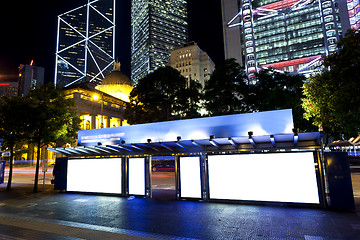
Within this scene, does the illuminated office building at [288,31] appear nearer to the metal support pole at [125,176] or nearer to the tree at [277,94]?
the tree at [277,94]

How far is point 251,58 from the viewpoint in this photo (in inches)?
3890

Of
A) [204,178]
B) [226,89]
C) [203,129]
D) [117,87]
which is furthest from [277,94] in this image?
[117,87]

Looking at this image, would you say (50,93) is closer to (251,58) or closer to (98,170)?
(98,170)

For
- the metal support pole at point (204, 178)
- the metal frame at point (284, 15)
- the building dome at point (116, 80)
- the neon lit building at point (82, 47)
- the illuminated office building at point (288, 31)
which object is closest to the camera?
the metal support pole at point (204, 178)

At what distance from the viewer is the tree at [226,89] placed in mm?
30281

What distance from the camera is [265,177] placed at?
32.5ft

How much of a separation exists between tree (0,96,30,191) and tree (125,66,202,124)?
79.4 ft

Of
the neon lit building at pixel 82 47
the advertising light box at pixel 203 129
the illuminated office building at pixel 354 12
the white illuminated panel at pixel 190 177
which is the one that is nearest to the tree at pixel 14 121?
the advertising light box at pixel 203 129

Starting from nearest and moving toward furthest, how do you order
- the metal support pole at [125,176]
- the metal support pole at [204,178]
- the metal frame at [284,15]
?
the metal support pole at [204,178] < the metal support pole at [125,176] < the metal frame at [284,15]

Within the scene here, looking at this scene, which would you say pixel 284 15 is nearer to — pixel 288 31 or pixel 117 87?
pixel 288 31

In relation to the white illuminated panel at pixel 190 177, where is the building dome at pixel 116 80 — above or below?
above

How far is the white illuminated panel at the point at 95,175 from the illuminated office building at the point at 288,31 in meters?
84.9

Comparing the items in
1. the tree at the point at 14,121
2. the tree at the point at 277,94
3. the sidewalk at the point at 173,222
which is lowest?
the sidewalk at the point at 173,222

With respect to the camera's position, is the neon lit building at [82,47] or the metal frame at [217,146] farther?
the neon lit building at [82,47]
